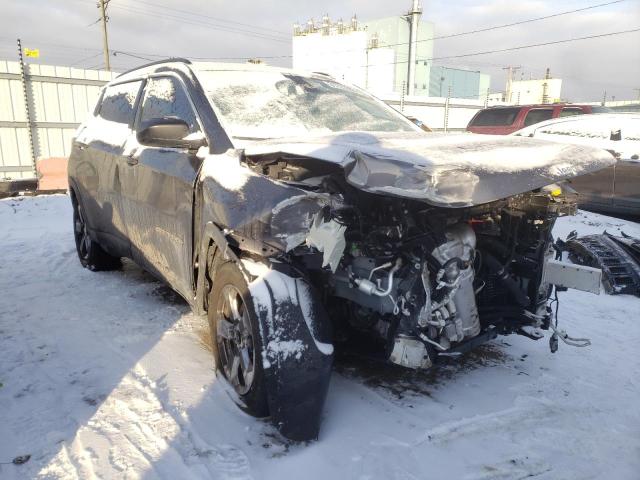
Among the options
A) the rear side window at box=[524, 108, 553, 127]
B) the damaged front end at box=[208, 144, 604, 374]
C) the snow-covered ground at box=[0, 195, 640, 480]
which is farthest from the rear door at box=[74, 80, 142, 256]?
the rear side window at box=[524, 108, 553, 127]

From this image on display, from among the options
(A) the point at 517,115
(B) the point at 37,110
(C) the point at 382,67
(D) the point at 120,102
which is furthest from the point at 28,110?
(C) the point at 382,67

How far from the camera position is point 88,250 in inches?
210

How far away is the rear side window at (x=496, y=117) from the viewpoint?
12.0 meters

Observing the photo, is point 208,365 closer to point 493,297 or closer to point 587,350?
point 493,297

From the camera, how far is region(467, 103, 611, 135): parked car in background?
35.0 ft

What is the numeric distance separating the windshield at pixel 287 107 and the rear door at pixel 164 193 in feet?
0.78

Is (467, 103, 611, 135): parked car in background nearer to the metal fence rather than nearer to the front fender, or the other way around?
the front fender

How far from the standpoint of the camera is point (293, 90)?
372 cm

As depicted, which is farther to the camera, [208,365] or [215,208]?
[208,365]

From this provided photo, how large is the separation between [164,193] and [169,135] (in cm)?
53

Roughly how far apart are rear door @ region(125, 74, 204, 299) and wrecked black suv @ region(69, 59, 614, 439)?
0.02 m

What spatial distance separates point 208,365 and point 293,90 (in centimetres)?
201

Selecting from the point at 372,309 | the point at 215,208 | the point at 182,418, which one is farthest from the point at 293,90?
the point at 182,418

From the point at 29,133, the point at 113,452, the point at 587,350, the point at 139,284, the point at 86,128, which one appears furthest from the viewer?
the point at 29,133
